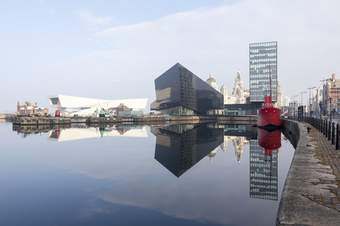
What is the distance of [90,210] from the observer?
1240 cm

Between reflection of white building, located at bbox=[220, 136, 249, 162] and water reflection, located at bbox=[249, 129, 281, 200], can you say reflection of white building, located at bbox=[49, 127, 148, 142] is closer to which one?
reflection of white building, located at bbox=[220, 136, 249, 162]

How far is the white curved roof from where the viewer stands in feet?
556

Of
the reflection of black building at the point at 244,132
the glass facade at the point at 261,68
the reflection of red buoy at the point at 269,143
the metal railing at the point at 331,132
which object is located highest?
the glass facade at the point at 261,68

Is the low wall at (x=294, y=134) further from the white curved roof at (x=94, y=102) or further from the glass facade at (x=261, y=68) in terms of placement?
the white curved roof at (x=94, y=102)

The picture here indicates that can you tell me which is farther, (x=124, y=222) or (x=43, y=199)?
(x=43, y=199)

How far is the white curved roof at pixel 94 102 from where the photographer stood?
556 ft

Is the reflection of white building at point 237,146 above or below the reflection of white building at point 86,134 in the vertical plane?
above

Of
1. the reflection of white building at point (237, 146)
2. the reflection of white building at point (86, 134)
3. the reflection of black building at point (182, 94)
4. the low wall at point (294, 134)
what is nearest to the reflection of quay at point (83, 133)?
the reflection of white building at point (86, 134)

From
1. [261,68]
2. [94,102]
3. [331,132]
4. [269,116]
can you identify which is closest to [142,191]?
[331,132]

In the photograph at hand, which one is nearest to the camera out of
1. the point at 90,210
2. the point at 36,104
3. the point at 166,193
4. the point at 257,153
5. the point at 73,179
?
the point at 90,210

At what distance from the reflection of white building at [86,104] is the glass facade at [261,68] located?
50.2 meters

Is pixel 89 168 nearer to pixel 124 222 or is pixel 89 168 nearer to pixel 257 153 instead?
pixel 124 222

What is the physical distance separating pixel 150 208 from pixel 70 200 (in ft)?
11.5

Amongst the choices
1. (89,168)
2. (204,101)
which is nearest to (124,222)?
(89,168)
